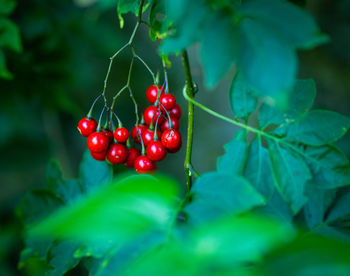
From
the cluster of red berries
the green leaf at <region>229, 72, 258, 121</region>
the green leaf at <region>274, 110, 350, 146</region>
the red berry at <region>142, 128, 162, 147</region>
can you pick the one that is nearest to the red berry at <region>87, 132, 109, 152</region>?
the cluster of red berries

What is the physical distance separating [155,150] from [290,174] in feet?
1.13

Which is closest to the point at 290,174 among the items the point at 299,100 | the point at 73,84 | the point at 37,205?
the point at 299,100

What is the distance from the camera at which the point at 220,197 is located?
0.63m

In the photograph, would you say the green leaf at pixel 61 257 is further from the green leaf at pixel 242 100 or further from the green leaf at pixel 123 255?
the green leaf at pixel 242 100

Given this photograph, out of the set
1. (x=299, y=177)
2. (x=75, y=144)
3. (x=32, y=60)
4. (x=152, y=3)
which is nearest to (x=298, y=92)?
(x=299, y=177)

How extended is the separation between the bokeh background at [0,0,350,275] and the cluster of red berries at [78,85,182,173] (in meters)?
0.45

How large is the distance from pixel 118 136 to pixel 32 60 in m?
0.95

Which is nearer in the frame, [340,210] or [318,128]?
[318,128]

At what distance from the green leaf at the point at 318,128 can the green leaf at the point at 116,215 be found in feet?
1.44

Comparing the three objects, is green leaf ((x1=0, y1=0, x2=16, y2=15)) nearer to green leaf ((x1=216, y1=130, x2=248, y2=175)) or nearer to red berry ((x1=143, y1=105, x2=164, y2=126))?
red berry ((x1=143, y1=105, x2=164, y2=126))

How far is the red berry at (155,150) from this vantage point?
3.03 ft

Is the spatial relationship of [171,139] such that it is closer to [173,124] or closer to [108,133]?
[173,124]

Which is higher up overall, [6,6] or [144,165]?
[6,6]

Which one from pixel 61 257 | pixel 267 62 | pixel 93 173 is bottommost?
pixel 61 257
